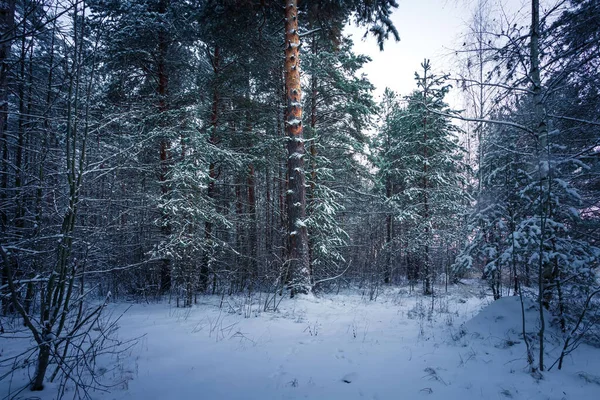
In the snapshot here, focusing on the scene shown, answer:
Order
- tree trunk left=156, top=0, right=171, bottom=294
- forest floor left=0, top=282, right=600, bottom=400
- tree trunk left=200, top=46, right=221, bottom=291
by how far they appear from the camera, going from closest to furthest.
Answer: forest floor left=0, top=282, right=600, bottom=400 < tree trunk left=156, top=0, right=171, bottom=294 < tree trunk left=200, top=46, right=221, bottom=291

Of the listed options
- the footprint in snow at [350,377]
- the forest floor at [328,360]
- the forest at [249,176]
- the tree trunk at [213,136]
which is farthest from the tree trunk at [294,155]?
the footprint in snow at [350,377]

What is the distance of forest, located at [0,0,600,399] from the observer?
125 inches

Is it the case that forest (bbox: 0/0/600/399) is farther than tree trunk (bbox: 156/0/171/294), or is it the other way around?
tree trunk (bbox: 156/0/171/294)

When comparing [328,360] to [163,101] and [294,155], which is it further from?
[163,101]

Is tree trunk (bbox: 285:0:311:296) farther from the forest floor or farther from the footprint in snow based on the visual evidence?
the footprint in snow

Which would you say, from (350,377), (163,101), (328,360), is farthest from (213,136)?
(350,377)

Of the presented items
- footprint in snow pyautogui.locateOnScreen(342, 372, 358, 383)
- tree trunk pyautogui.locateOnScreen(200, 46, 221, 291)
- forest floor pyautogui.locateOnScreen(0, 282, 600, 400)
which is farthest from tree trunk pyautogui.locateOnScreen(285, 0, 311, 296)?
footprint in snow pyautogui.locateOnScreen(342, 372, 358, 383)

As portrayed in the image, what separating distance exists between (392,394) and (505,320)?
3.38m

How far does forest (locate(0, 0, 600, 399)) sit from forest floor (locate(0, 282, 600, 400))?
67 mm

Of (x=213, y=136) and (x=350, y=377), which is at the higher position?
(x=213, y=136)

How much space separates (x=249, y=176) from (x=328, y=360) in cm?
694

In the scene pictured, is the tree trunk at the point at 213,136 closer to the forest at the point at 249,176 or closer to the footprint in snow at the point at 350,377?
the forest at the point at 249,176

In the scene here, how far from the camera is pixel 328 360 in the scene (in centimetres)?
372

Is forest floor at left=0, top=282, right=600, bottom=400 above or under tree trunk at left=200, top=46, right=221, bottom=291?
under
